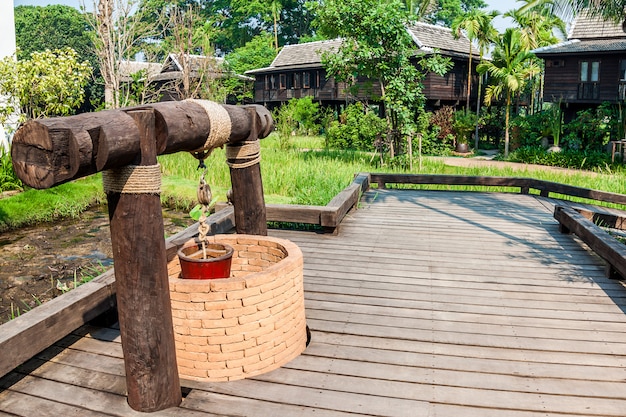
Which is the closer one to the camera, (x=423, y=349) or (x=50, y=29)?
(x=423, y=349)

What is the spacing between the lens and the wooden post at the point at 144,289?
2879mm

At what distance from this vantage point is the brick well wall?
11.2 ft

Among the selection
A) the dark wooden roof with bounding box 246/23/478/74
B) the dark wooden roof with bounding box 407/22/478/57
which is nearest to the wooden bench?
the dark wooden roof with bounding box 246/23/478/74

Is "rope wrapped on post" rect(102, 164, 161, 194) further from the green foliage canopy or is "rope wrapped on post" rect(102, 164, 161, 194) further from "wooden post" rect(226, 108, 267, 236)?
the green foliage canopy

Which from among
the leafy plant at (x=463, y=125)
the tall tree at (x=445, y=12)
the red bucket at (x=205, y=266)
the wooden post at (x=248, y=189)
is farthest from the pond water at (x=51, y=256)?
the tall tree at (x=445, y=12)

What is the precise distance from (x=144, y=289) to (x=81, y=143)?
89 centimetres

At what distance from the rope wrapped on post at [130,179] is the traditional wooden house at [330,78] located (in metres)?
22.5

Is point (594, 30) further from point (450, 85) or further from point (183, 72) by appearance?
point (183, 72)

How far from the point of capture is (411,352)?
154 inches

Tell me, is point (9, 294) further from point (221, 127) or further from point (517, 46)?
point (517, 46)

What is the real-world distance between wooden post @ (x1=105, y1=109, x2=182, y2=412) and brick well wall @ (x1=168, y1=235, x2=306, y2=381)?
0.33 meters

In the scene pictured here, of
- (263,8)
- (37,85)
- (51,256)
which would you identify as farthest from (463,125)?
(263,8)

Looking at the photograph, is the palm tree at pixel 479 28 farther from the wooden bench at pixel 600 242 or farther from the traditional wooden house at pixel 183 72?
the wooden bench at pixel 600 242

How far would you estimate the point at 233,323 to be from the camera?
347cm
